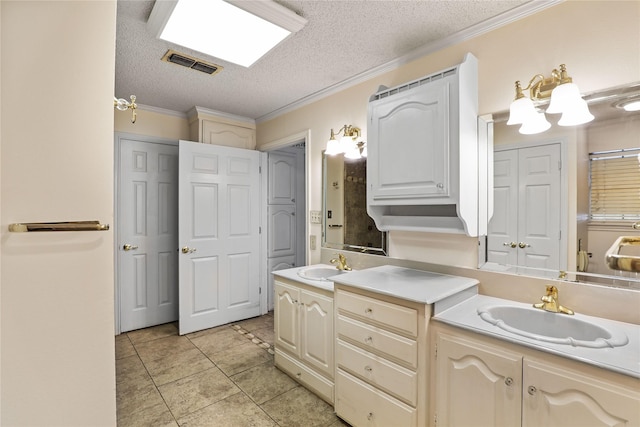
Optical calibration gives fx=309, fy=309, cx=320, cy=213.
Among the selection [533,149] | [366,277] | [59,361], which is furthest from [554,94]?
[59,361]

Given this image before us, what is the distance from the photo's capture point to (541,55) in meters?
1.64

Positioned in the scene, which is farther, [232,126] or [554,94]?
[232,126]

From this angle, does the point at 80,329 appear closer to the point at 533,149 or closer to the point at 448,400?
the point at 448,400

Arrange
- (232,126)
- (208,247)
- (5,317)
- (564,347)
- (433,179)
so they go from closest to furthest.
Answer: (5,317) < (564,347) < (433,179) < (208,247) < (232,126)

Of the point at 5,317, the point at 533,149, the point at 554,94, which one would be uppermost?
the point at 554,94

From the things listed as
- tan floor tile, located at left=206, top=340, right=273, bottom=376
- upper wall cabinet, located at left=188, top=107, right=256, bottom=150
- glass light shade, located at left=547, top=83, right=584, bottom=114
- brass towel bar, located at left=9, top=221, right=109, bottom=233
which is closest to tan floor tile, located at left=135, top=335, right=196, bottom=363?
tan floor tile, located at left=206, top=340, right=273, bottom=376

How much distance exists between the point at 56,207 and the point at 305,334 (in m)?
1.81

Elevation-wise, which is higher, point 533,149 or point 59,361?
point 533,149

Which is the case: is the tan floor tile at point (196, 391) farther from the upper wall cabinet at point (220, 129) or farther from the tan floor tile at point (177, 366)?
the upper wall cabinet at point (220, 129)

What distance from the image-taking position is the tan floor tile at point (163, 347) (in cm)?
279

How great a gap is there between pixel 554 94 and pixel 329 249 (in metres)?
1.94

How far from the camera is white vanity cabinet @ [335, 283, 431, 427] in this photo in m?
1.53

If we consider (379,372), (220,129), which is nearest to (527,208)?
(379,372)

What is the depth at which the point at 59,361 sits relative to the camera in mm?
816
